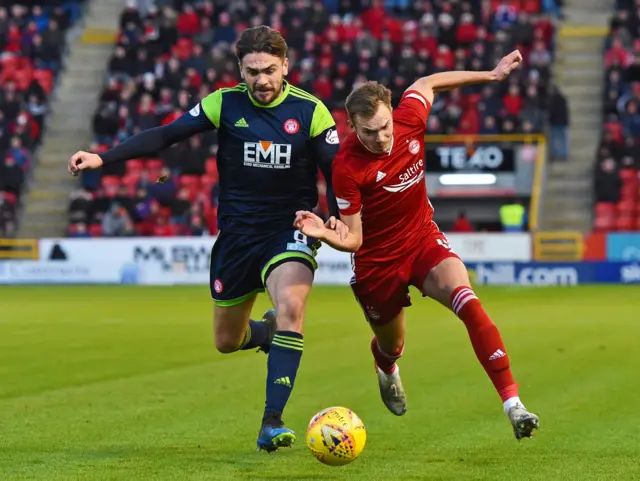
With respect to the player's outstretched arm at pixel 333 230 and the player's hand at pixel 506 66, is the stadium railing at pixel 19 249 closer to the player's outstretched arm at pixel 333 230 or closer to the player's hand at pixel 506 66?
the player's hand at pixel 506 66

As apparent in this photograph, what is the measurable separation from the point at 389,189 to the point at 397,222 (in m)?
0.27

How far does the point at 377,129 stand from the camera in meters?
7.66

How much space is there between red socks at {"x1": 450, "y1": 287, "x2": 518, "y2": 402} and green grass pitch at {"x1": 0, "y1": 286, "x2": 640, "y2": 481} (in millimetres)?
416

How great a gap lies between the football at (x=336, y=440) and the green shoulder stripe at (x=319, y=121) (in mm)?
2033

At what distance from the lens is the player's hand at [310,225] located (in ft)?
24.1

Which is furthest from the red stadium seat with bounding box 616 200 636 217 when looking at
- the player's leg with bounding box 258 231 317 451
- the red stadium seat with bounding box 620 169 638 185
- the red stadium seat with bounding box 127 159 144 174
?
the player's leg with bounding box 258 231 317 451

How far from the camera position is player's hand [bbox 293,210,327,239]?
7340 millimetres

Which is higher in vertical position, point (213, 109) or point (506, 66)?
point (506, 66)

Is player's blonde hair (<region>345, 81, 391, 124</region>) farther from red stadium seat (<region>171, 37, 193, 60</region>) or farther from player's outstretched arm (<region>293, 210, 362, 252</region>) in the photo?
red stadium seat (<region>171, 37, 193, 60</region>)

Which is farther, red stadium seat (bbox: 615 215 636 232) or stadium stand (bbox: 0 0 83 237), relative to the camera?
stadium stand (bbox: 0 0 83 237)

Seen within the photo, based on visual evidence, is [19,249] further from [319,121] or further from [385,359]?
[319,121]

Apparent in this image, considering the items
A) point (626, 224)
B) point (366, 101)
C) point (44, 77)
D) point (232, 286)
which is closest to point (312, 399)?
point (232, 286)

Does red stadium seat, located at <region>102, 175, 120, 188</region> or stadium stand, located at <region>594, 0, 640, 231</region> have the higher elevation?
stadium stand, located at <region>594, 0, 640, 231</region>

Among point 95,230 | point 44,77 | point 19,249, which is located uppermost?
point 44,77
